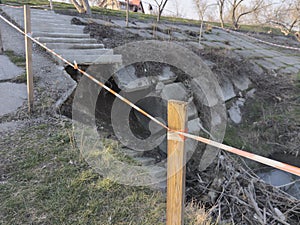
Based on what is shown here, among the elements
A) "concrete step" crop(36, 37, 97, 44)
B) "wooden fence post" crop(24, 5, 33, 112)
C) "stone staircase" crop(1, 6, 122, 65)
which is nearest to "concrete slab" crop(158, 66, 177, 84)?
"stone staircase" crop(1, 6, 122, 65)

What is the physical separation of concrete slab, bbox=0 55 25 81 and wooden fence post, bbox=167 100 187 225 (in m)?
2.86

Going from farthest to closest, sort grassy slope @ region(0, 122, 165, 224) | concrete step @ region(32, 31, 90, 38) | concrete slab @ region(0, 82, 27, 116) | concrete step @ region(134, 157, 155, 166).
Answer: concrete step @ region(32, 31, 90, 38) → concrete slab @ region(0, 82, 27, 116) → concrete step @ region(134, 157, 155, 166) → grassy slope @ region(0, 122, 165, 224)

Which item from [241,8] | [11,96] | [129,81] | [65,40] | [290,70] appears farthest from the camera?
[241,8]

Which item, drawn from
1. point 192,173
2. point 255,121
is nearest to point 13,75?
point 192,173

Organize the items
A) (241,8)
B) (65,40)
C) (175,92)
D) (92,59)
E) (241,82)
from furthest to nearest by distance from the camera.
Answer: (241,8)
(241,82)
(65,40)
(175,92)
(92,59)

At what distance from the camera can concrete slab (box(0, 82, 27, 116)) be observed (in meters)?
2.49

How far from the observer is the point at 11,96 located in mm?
2682

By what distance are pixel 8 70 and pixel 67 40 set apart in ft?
4.07

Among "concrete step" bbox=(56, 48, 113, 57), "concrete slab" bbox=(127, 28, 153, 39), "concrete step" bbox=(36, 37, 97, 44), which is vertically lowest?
"concrete step" bbox=(56, 48, 113, 57)

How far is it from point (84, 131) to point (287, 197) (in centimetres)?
222

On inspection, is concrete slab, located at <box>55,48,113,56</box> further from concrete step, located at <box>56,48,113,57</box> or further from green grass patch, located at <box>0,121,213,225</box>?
green grass patch, located at <box>0,121,213,225</box>

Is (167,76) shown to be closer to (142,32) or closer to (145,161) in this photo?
(145,161)

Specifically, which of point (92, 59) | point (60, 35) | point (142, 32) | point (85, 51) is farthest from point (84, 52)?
point (142, 32)

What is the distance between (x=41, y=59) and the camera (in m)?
3.67
